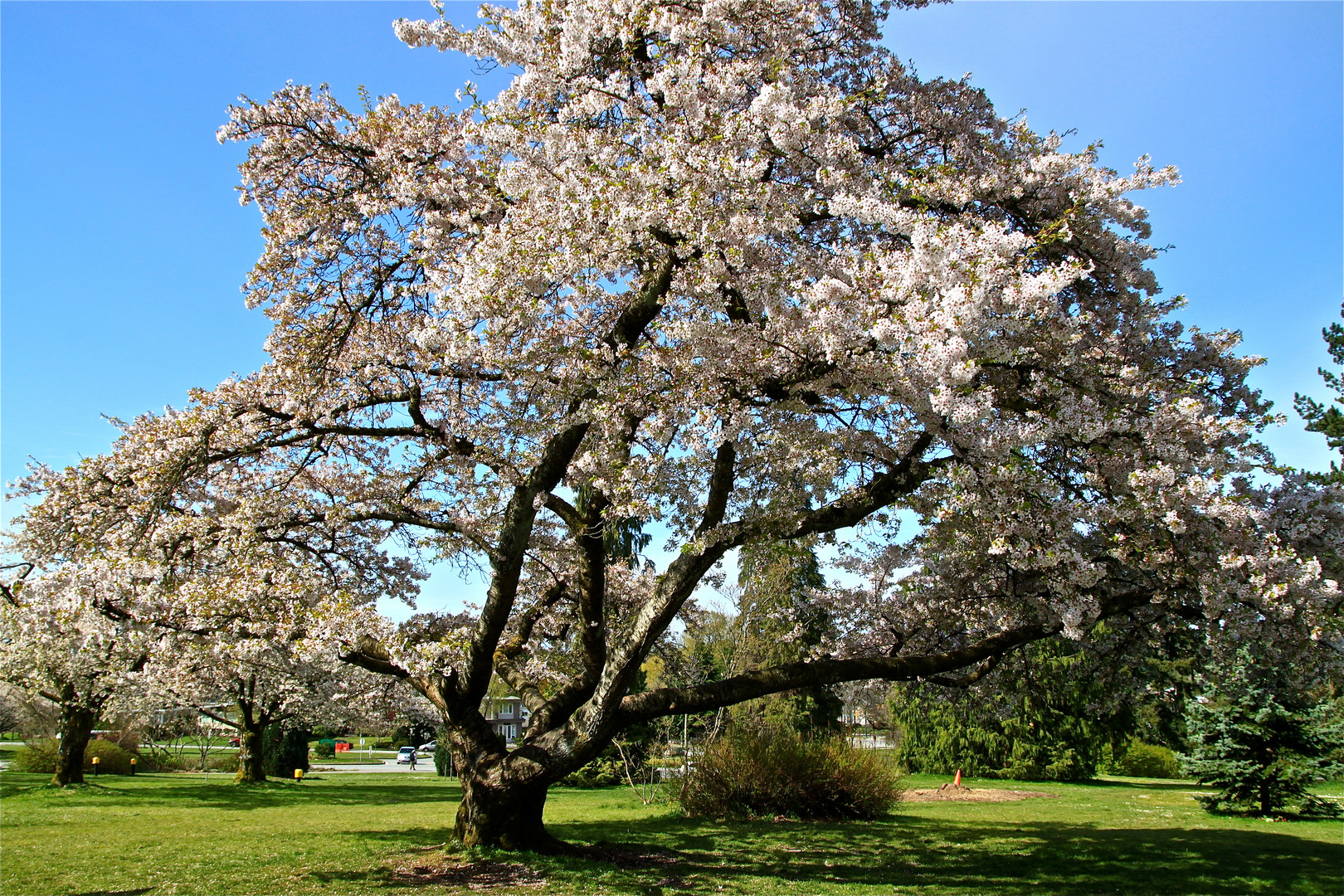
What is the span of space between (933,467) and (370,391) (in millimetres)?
6497

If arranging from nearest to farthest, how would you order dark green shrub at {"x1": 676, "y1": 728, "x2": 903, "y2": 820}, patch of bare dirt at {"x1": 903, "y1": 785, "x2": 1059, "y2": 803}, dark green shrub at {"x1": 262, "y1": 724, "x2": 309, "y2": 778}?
1. dark green shrub at {"x1": 676, "y1": 728, "x2": 903, "y2": 820}
2. patch of bare dirt at {"x1": 903, "y1": 785, "x2": 1059, "y2": 803}
3. dark green shrub at {"x1": 262, "y1": 724, "x2": 309, "y2": 778}

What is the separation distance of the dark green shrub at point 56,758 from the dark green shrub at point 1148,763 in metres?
36.3

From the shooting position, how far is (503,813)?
8742 mm

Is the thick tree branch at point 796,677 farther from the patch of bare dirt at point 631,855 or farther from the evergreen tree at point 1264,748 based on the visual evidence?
the evergreen tree at point 1264,748

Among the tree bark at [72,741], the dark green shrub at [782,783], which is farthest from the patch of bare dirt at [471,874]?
the tree bark at [72,741]

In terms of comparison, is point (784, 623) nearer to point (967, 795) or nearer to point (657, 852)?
point (657, 852)

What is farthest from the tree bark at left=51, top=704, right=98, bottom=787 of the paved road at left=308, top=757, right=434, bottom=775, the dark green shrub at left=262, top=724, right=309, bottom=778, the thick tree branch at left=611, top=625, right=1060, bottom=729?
the thick tree branch at left=611, top=625, right=1060, bottom=729

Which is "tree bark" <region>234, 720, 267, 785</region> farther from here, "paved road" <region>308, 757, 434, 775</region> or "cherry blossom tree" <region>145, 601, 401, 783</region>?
"paved road" <region>308, 757, 434, 775</region>

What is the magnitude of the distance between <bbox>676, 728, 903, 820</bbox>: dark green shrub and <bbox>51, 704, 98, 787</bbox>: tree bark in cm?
1470

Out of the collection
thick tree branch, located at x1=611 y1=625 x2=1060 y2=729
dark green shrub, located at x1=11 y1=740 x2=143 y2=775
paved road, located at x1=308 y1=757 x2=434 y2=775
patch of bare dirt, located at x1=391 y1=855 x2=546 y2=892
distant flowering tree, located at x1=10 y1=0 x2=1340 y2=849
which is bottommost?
paved road, located at x1=308 y1=757 x2=434 y2=775

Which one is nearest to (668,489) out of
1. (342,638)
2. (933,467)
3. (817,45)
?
(933,467)

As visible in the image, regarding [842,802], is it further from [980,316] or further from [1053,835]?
[980,316]

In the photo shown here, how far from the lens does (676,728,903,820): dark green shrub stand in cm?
1402

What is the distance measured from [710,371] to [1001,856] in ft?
24.7
